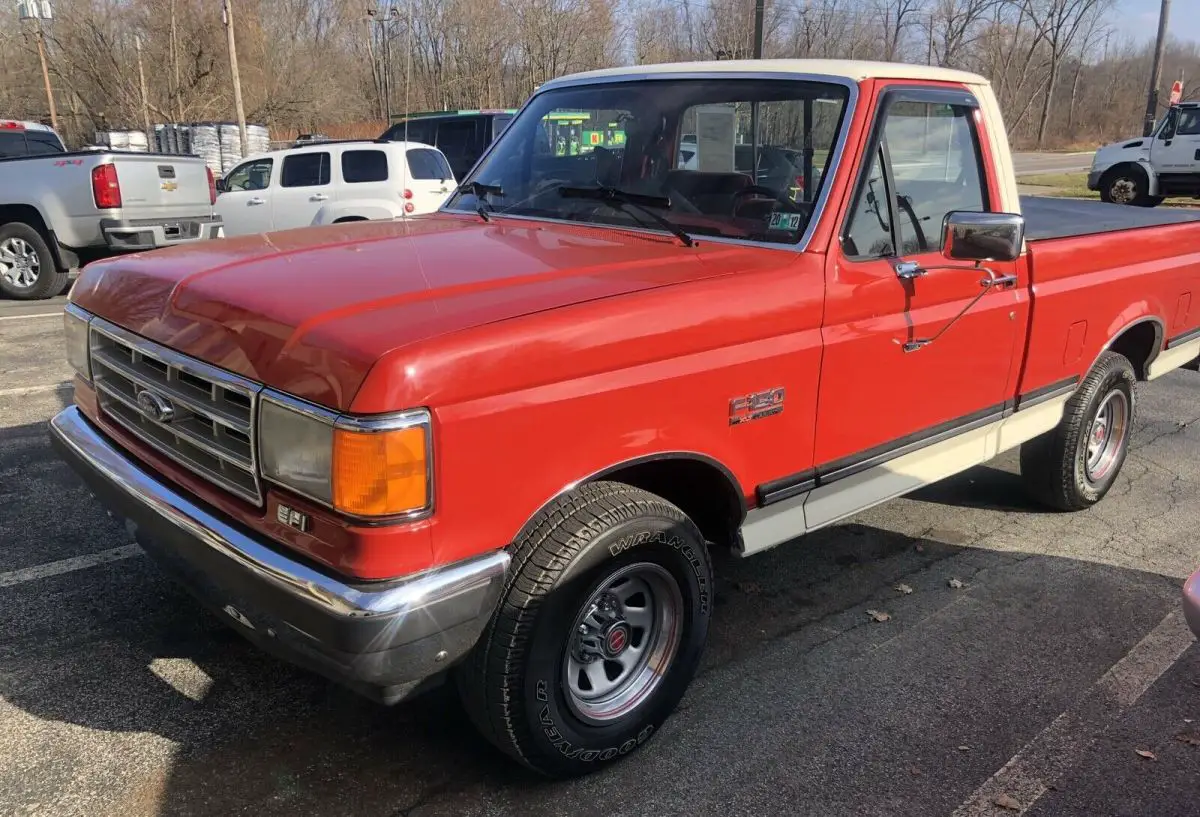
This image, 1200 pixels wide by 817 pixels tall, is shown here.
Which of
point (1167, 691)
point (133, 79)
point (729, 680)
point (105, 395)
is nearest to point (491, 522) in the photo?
point (729, 680)

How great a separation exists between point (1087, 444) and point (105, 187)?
Answer: 9.69 meters

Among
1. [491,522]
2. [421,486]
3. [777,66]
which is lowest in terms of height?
[491,522]

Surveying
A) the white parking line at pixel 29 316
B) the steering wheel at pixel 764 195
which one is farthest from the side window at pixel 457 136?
the steering wheel at pixel 764 195

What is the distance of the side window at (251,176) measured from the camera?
13.4 m

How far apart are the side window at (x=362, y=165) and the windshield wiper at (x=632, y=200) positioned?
9.84 m

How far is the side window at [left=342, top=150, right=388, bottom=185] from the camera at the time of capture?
12945mm

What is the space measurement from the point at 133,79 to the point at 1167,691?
44.9 metres

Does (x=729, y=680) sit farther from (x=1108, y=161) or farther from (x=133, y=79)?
(x=133, y=79)

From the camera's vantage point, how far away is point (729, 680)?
342 centimetres

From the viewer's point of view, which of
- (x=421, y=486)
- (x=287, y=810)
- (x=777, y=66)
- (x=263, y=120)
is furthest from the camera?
(x=263, y=120)

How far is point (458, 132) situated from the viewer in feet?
53.7

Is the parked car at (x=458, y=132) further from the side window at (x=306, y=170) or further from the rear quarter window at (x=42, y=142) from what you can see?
the rear quarter window at (x=42, y=142)

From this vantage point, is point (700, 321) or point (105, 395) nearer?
point (700, 321)

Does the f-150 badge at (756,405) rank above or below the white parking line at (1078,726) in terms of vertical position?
above
